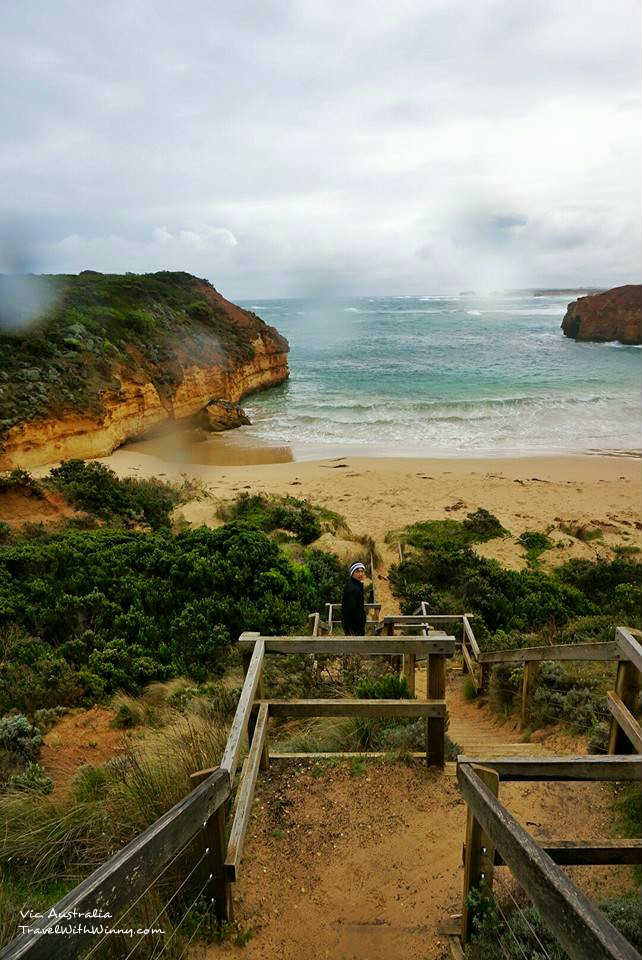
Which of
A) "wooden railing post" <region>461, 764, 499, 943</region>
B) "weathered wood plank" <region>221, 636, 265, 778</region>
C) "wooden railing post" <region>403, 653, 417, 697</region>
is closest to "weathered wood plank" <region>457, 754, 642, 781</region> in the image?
"wooden railing post" <region>461, 764, 499, 943</region>

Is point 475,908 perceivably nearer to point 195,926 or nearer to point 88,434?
point 195,926

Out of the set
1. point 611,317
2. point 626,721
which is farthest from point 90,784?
point 611,317

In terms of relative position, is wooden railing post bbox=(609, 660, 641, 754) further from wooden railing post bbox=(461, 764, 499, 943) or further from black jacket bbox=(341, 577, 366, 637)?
black jacket bbox=(341, 577, 366, 637)

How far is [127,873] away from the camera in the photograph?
183cm

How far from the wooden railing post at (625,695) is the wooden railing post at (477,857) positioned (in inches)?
69.6

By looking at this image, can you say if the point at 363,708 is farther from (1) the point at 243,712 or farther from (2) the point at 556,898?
(2) the point at 556,898

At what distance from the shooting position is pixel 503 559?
13375 mm

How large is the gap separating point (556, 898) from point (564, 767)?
1.27 metres

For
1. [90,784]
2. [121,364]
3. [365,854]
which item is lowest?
[90,784]

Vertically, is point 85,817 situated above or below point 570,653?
below

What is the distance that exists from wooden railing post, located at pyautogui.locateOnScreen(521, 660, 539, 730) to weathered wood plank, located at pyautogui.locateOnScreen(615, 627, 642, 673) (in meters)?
2.09

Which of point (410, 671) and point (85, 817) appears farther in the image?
point (410, 671)

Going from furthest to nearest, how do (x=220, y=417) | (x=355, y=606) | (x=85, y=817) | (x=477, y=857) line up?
(x=220, y=417), (x=355, y=606), (x=85, y=817), (x=477, y=857)

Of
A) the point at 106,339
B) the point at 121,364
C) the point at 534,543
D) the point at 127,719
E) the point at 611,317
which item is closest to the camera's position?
the point at 127,719
